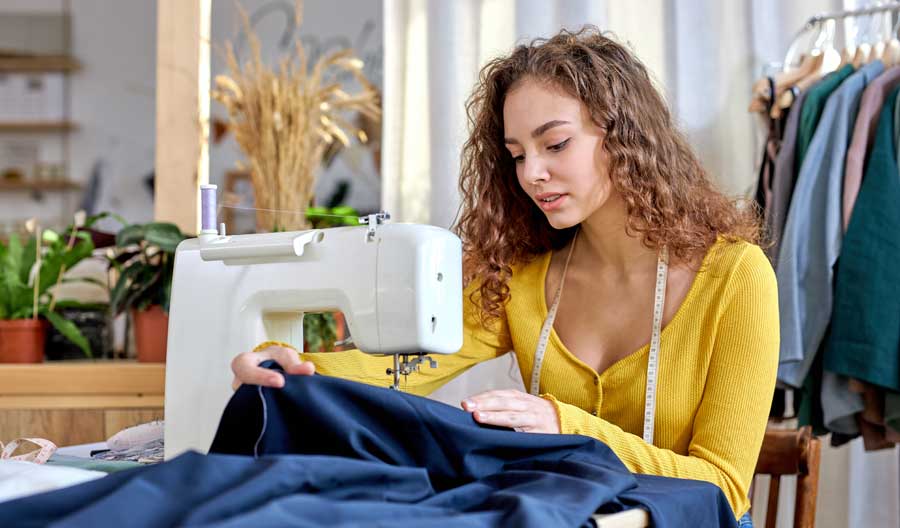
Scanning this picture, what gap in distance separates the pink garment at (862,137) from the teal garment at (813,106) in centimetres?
11

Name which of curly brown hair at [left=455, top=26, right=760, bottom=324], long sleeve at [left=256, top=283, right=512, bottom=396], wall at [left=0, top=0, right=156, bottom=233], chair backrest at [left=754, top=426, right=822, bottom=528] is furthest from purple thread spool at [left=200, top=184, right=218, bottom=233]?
wall at [left=0, top=0, right=156, bottom=233]

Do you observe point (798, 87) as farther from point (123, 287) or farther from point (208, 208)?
point (123, 287)

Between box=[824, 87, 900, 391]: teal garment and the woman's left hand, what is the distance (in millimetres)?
1095

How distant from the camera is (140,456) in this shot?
4.44 feet

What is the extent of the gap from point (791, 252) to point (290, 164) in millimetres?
1339

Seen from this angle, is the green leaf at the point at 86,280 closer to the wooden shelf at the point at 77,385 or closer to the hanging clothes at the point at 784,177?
the wooden shelf at the point at 77,385

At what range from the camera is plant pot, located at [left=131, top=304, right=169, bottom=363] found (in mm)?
2396

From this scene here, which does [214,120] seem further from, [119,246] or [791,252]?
[791,252]

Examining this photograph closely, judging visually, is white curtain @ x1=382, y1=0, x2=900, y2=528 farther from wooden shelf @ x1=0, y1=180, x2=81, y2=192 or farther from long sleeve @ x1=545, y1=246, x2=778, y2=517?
wooden shelf @ x1=0, y1=180, x2=81, y2=192

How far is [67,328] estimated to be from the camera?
243 cm

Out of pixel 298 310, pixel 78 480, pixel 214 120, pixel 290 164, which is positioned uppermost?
pixel 214 120

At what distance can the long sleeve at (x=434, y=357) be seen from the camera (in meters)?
1.52

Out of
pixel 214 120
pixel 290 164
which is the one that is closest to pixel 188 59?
pixel 290 164

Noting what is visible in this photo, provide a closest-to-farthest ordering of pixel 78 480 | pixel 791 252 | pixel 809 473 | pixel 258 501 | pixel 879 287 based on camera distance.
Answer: pixel 258 501 < pixel 78 480 < pixel 809 473 < pixel 879 287 < pixel 791 252
